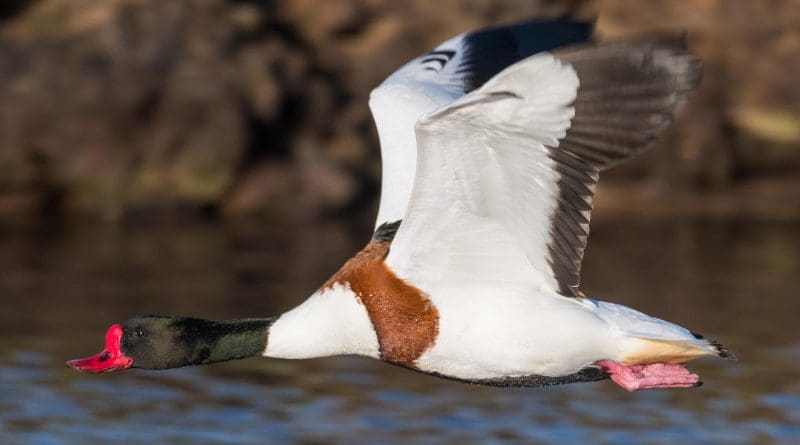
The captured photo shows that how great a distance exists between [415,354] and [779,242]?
12640 millimetres

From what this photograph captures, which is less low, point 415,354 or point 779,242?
point 779,242

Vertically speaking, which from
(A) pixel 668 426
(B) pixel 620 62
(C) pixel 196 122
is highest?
(C) pixel 196 122

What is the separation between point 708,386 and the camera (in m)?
12.0

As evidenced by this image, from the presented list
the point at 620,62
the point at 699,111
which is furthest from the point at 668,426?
the point at 699,111

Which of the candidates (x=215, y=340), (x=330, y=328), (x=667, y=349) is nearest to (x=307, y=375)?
(x=215, y=340)

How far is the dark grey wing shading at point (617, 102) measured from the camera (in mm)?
5906

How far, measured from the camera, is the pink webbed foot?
7195 mm

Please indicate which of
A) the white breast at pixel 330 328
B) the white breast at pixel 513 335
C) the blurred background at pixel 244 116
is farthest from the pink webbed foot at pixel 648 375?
the blurred background at pixel 244 116

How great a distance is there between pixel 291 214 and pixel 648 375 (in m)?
12.8

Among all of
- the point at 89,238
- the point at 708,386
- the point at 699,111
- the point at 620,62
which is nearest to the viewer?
the point at 620,62

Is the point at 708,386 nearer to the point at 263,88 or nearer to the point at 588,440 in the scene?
the point at 588,440

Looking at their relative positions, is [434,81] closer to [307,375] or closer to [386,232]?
[386,232]

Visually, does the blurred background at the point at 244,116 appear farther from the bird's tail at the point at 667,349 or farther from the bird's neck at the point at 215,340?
the bird's tail at the point at 667,349

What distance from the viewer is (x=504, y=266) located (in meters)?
7.05
